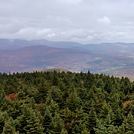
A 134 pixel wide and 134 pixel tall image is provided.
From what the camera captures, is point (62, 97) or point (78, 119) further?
point (62, 97)

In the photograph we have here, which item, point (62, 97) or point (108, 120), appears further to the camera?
point (62, 97)

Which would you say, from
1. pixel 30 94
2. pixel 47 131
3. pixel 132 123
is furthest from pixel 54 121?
pixel 30 94

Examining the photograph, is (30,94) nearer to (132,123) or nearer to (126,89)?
(126,89)

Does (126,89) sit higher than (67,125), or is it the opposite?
(126,89)

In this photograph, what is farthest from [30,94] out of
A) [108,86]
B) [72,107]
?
[108,86]

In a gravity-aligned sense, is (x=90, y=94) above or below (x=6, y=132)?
above

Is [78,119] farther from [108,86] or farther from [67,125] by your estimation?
[108,86]

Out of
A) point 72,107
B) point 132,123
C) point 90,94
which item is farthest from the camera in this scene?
point 90,94

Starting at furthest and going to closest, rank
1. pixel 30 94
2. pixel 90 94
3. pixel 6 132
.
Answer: pixel 30 94
pixel 90 94
pixel 6 132

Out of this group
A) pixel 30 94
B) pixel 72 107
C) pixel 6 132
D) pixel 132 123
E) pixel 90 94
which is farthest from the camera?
pixel 30 94
